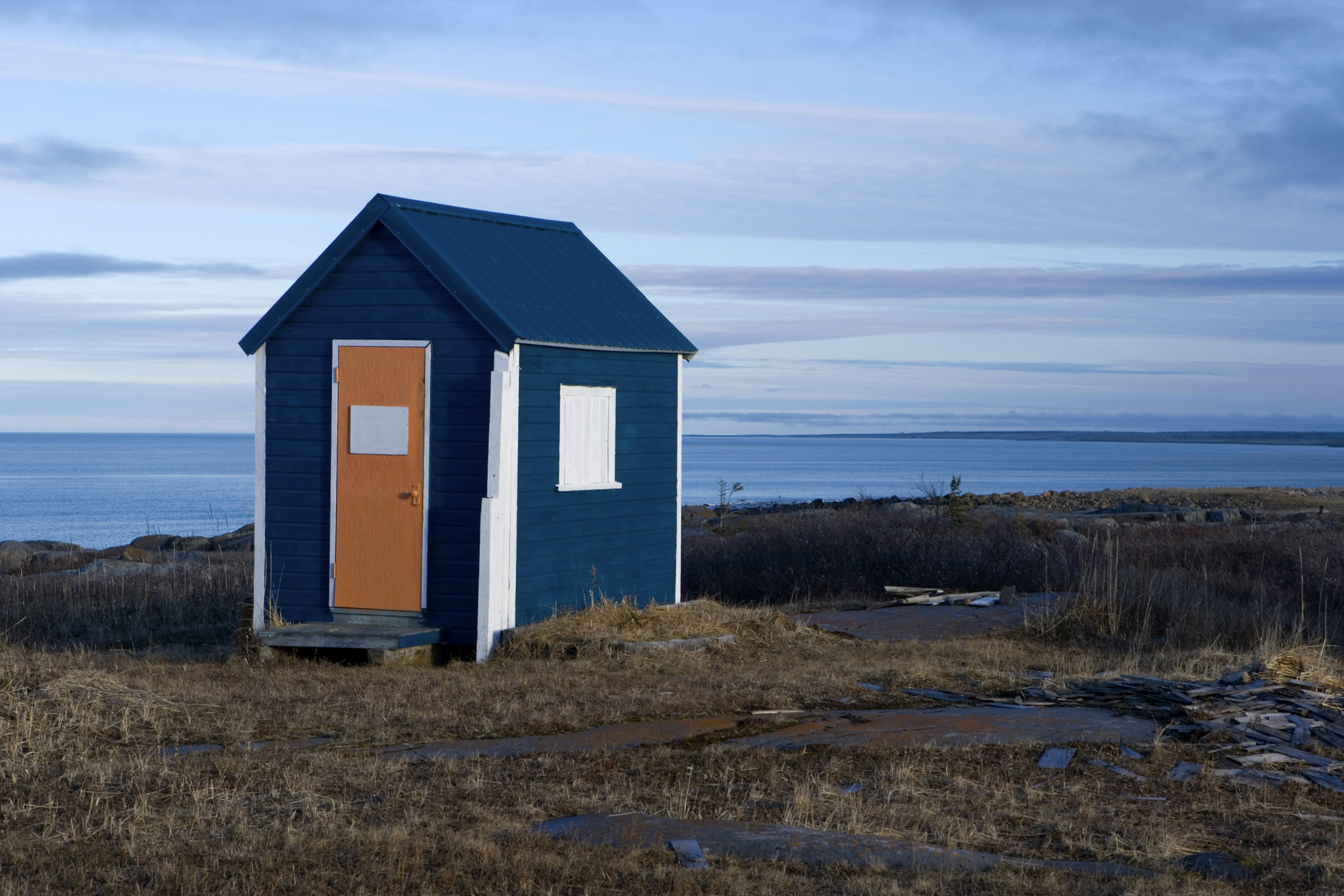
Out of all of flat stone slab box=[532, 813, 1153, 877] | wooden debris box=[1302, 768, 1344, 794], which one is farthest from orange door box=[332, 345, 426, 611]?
wooden debris box=[1302, 768, 1344, 794]

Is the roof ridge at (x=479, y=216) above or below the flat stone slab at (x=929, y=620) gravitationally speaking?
above

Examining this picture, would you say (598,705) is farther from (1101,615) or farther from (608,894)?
(1101,615)

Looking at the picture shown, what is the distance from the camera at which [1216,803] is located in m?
6.61

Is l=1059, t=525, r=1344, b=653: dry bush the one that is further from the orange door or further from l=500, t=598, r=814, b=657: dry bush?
the orange door

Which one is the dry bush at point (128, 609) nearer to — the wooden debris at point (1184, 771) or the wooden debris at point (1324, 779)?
the wooden debris at point (1184, 771)

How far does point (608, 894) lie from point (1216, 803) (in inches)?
135

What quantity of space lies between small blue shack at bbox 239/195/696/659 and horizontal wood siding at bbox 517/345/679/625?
3 cm

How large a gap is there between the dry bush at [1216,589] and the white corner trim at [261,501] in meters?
7.73

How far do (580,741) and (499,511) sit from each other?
371cm

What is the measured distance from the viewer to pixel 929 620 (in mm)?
13930

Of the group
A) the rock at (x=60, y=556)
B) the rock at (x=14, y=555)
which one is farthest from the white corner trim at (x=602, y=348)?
the rock at (x=60, y=556)

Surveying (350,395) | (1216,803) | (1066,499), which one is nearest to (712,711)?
(1216,803)

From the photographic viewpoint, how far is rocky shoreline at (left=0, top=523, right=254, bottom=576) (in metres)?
20.7

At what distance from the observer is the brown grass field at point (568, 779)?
17.2 feet
